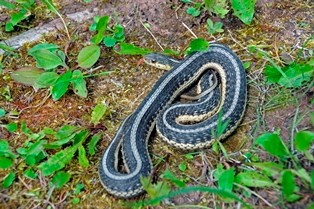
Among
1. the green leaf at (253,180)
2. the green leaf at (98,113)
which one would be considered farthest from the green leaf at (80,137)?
the green leaf at (253,180)

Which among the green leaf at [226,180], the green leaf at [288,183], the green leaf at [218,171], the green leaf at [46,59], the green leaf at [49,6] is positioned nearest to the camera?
the green leaf at [288,183]

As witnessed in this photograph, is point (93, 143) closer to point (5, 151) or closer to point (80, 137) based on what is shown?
point (80, 137)

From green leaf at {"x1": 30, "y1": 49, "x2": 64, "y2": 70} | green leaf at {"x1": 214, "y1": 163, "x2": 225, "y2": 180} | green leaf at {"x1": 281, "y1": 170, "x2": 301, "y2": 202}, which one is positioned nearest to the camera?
green leaf at {"x1": 281, "y1": 170, "x2": 301, "y2": 202}

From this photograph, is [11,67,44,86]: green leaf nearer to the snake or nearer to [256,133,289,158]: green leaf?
the snake

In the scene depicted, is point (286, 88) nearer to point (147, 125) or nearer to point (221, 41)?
point (221, 41)

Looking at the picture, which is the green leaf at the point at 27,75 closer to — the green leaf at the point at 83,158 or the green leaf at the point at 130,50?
the green leaf at the point at 130,50

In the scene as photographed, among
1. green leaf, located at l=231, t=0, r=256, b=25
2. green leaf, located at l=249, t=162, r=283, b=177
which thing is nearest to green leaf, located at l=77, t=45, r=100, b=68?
green leaf, located at l=231, t=0, r=256, b=25

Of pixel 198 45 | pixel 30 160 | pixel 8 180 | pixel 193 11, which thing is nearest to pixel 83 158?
pixel 30 160
